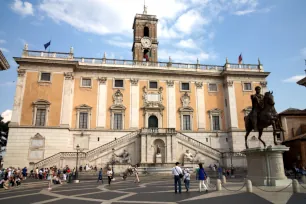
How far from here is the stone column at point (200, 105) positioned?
106ft

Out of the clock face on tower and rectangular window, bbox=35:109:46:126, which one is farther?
the clock face on tower

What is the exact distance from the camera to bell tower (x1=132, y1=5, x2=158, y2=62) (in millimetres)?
41031

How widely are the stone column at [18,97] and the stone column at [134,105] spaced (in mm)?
12860

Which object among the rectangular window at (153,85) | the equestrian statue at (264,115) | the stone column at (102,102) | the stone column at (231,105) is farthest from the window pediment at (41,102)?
the equestrian statue at (264,115)

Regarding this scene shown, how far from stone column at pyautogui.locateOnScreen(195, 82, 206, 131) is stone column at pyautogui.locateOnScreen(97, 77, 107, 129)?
12.2 metres

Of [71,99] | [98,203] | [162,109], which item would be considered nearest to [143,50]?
[162,109]

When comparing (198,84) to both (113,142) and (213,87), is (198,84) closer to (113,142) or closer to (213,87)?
(213,87)

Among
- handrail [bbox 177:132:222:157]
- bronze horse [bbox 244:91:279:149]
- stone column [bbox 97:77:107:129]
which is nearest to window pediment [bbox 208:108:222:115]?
handrail [bbox 177:132:222:157]

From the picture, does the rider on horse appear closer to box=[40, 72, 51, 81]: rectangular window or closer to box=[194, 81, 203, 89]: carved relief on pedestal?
box=[194, 81, 203, 89]: carved relief on pedestal

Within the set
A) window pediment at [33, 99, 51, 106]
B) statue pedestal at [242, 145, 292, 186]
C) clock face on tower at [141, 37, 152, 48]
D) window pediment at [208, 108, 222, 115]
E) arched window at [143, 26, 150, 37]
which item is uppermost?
arched window at [143, 26, 150, 37]

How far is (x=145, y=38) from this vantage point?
4181 cm

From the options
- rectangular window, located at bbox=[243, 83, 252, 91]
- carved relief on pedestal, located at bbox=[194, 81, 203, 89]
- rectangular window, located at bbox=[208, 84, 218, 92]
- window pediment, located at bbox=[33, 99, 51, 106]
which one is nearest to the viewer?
window pediment, located at bbox=[33, 99, 51, 106]

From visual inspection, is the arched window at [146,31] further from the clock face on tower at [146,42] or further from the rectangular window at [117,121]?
the rectangular window at [117,121]

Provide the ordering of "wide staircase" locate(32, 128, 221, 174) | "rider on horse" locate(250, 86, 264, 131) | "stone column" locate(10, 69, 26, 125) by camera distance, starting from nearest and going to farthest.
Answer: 1. "rider on horse" locate(250, 86, 264, 131)
2. "wide staircase" locate(32, 128, 221, 174)
3. "stone column" locate(10, 69, 26, 125)
